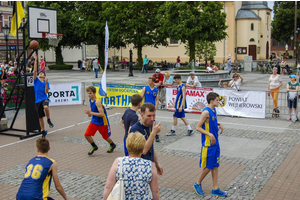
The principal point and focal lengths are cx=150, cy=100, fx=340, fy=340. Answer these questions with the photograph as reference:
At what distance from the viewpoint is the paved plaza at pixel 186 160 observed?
6.45 meters

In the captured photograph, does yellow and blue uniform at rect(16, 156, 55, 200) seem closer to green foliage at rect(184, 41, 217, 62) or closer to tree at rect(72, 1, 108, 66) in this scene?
tree at rect(72, 1, 108, 66)

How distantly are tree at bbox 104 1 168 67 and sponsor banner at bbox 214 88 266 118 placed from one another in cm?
2519

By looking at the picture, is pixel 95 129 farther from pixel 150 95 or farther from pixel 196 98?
pixel 196 98

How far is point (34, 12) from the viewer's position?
431 inches

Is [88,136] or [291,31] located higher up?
[291,31]

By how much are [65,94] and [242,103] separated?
8505mm

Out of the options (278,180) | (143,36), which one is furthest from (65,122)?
(143,36)

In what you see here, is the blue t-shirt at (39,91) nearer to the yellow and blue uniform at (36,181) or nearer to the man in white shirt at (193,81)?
the man in white shirt at (193,81)

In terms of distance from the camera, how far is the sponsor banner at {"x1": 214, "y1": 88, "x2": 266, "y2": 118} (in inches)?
520

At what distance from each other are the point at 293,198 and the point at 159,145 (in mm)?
4328

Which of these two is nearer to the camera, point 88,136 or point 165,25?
point 88,136

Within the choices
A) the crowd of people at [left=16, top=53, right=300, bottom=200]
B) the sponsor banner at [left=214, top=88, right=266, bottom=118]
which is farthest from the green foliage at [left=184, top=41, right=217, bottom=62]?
the crowd of people at [left=16, top=53, right=300, bottom=200]

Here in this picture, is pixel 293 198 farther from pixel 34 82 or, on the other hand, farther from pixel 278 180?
pixel 34 82

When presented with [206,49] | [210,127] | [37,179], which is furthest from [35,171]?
[206,49]
